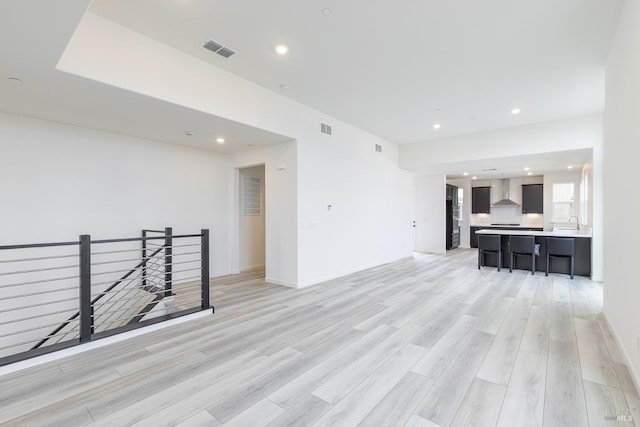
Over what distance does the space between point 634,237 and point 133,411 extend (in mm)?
3900

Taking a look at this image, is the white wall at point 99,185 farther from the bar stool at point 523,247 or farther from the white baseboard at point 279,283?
the bar stool at point 523,247

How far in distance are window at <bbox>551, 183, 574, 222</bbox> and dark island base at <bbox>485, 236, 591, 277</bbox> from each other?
165 inches

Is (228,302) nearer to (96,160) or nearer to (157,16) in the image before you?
(96,160)

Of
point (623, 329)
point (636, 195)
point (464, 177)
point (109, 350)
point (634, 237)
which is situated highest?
point (464, 177)

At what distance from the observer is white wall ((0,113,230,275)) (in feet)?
12.7

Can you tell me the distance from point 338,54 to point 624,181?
3132 millimetres

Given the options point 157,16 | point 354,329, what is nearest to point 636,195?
point 354,329

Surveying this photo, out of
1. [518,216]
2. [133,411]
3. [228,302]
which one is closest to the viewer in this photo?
[133,411]

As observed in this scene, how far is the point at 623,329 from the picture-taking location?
267 centimetres

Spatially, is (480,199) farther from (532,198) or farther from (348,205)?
(348,205)

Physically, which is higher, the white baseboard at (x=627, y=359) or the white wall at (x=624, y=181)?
the white wall at (x=624, y=181)

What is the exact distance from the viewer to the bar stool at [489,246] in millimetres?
6664

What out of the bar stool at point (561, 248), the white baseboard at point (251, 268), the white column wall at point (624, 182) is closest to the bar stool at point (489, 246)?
the bar stool at point (561, 248)

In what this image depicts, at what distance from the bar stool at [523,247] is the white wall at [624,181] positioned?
122 inches
